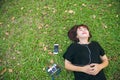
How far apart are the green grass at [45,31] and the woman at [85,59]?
1.71ft

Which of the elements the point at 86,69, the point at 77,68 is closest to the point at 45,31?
the point at 77,68

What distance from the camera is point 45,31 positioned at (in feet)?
24.6

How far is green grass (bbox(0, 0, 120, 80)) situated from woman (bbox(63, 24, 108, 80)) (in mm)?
520

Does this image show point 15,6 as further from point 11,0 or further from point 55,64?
point 55,64

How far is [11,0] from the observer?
8.55 m

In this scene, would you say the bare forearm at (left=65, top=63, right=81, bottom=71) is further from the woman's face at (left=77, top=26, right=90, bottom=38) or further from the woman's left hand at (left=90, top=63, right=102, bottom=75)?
the woman's face at (left=77, top=26, right=90, bottom=38)

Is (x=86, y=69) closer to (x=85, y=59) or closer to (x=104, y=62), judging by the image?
(x=85, y=59)

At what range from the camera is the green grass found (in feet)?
22.3

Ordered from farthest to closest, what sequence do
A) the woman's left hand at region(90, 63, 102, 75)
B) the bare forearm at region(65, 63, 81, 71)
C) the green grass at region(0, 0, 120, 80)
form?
the green grass at region(0, 0, 120, 80), the bare forearm at region(65, 63, 81, 71), the woman's left hand at region(90, 63, 102, 75)

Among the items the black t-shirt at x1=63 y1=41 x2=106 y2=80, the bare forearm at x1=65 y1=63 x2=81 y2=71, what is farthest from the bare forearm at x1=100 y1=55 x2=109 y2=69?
the bare forearm at x1=65 y1=63 x2=81 y2=71

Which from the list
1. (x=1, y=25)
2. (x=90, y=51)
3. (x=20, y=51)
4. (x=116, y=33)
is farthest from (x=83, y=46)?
(x=1, y=25)

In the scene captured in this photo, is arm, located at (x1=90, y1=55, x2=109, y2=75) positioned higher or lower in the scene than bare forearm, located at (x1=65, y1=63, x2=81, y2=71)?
higher

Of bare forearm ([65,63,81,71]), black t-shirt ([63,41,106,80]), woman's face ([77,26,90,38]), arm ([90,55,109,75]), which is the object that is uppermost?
woman's face ([77,26,90,38])

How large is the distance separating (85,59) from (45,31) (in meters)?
1.92
